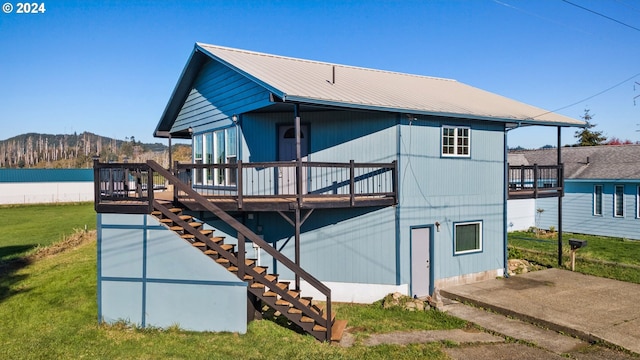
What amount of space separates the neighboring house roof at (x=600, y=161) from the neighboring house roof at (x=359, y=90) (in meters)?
8.81

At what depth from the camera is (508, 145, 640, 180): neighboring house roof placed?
2212 centimetres

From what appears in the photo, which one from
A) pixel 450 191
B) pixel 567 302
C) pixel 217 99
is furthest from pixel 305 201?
pixel 567 302

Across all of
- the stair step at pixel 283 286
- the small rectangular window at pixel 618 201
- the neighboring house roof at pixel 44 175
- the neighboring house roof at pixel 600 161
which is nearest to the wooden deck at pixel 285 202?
the stair step at pixel 283 286

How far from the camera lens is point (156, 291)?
9.77m

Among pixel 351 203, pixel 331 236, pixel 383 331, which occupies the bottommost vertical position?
pixel 383 331

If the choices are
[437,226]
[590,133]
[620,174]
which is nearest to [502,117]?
[437,226]

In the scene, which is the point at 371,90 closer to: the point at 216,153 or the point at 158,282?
the point at 216,153

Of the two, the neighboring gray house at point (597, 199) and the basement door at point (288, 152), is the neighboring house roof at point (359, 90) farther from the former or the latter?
the neighboring gray house at point (597, 199)

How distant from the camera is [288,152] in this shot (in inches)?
510

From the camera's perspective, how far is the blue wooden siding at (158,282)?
941 cm

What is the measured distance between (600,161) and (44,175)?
223 feet

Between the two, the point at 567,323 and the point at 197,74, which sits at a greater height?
the point at 197,74

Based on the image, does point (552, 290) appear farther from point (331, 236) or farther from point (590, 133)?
point (590, 133)

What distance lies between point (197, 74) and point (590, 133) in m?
48.2
